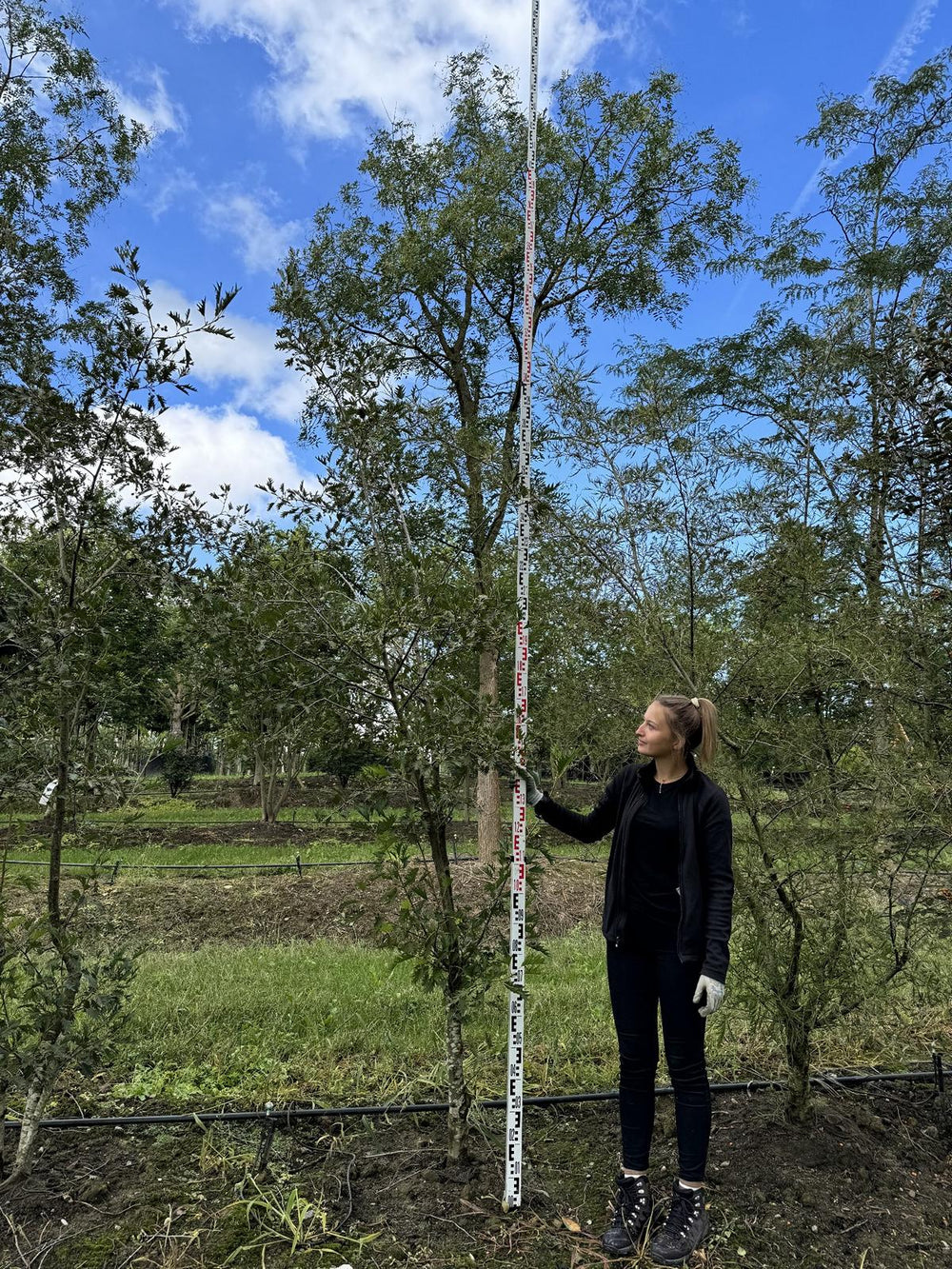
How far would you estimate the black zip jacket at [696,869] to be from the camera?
2404 millimetres

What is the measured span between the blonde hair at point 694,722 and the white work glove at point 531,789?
0.49m

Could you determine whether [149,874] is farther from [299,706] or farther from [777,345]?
[777,345]

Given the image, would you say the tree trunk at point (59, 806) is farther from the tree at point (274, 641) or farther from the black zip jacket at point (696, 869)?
the black zip jacket at point (696, 869)

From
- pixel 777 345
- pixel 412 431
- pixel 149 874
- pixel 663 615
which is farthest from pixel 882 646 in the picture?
pixel 149 874

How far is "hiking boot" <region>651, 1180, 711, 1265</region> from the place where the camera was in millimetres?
2342

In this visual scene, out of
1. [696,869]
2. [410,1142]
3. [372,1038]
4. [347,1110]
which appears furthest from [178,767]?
[696,869]

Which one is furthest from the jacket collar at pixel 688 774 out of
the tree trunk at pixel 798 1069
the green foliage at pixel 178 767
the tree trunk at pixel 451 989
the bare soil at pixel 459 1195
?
the green foliage at pixel 178 767

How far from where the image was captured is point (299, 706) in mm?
2699

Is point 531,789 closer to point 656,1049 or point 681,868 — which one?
point 681,868

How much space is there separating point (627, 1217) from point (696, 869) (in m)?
1.10

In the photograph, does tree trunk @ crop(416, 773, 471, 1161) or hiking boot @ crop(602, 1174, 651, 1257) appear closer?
hiking boot @ crop(602, 1174, 651, 1257)

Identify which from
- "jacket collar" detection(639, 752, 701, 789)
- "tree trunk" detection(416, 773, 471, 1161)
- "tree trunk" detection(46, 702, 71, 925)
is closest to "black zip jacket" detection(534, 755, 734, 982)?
→ "jacket collar" detection(639, 752, 701, 789)

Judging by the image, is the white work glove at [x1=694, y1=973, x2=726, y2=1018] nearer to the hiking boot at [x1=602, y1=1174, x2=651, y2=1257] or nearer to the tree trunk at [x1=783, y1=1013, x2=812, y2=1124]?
the hiking boot at [x1=602, y1=1174, x2=651, y2=1257]

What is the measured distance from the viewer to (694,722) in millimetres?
2609
